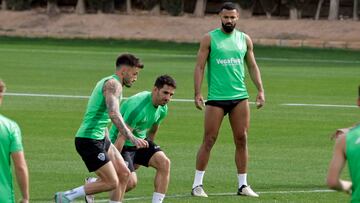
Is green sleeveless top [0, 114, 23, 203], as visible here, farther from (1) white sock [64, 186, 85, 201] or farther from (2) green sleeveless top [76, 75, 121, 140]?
(1) white sock [64, 186, 85, 201]

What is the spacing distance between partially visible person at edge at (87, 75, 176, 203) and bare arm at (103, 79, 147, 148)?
875 mm

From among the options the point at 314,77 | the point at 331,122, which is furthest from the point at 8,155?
the point at 314,77

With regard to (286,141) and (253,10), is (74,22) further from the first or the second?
(286,141)

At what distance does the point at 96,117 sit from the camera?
13.5 metres

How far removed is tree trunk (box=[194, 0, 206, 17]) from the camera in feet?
192

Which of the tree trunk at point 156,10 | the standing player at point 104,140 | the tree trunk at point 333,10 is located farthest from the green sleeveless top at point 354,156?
the tree trunk at point 156,10

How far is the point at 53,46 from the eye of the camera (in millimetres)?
47469

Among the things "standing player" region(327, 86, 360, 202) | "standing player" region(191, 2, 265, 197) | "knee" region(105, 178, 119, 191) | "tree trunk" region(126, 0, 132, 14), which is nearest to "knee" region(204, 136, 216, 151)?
"standing player" region(191, 2, 265, 197)

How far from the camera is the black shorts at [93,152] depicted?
13477mm

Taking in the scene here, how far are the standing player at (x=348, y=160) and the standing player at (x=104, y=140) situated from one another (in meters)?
4.65

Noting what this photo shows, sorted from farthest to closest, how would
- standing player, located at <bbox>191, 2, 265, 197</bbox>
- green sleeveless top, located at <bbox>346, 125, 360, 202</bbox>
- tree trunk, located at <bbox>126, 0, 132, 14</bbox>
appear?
1. tree trunk, located at <bbox>126, 0, 132, 14</bbox>
2. standing player, located at <bbox>191, 2, 265, 197</bbox>
3. green sleeveless top, located at <bbox>346, 125, 360, 202</bbox>

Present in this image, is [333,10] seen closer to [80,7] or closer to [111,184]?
[80,7]

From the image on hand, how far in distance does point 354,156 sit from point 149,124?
580cm

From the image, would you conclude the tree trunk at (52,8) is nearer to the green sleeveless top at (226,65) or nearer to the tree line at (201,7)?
the tree line at (201,7)
